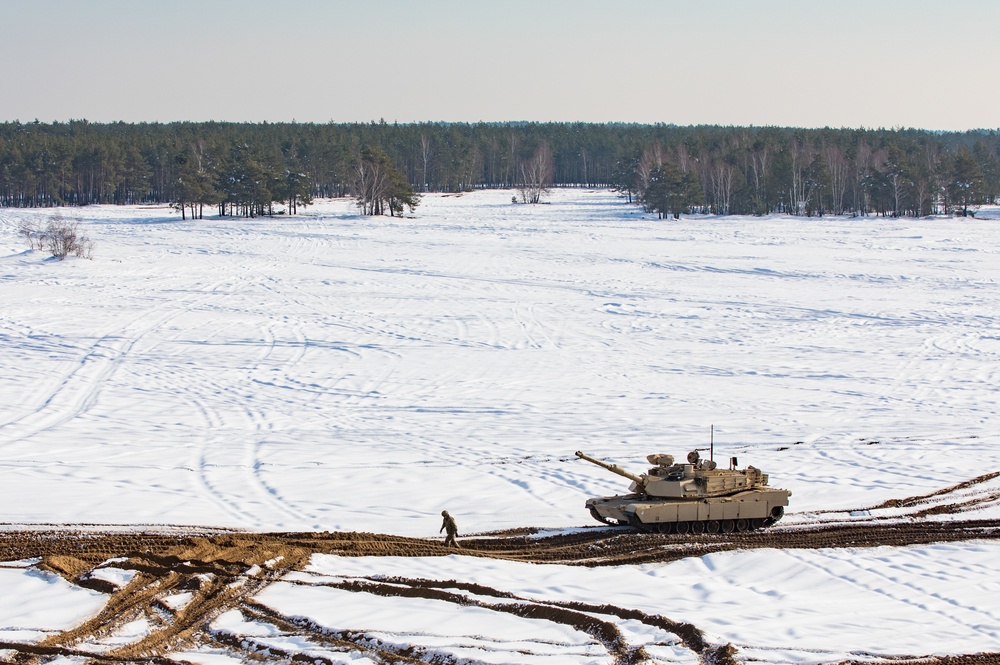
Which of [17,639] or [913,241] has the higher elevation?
[913,241]

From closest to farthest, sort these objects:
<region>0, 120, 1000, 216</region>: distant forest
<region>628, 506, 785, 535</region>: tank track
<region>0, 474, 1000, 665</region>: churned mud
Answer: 1. <region>0, 474, 1000, 665</region>: churned mud
2. <region>628, 506, 785, 535</region>: tank track
3. <region>0, 120, 1000, 216</region>: distant forest

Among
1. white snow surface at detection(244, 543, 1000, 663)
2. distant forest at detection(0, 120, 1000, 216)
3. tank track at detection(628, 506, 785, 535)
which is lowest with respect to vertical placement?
tank track at detection(628, 506, 785, 535)

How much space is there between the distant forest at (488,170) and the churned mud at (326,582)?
72729 mm

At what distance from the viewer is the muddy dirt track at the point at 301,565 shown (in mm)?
11727

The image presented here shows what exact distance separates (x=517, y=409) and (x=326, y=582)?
13055 mm

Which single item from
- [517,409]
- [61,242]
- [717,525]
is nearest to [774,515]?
[717,525]

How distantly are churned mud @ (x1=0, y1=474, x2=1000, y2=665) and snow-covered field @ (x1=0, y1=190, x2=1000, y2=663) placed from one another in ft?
1.12

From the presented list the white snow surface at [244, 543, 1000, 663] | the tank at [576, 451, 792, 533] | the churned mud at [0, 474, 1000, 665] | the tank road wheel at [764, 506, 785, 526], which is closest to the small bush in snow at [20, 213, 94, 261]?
the churned mud at [0, 474, 1000, 665]

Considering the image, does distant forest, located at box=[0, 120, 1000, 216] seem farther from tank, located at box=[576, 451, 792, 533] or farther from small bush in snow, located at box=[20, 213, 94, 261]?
tank, located at box=[576, 451, 792, 533]

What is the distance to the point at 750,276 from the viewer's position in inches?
1971

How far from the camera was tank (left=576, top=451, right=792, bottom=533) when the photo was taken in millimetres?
17438

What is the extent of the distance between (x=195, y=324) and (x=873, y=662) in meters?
31.3

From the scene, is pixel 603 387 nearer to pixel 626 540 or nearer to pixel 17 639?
pixel 626 540

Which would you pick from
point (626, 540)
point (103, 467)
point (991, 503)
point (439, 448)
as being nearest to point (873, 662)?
point (626, 540)
